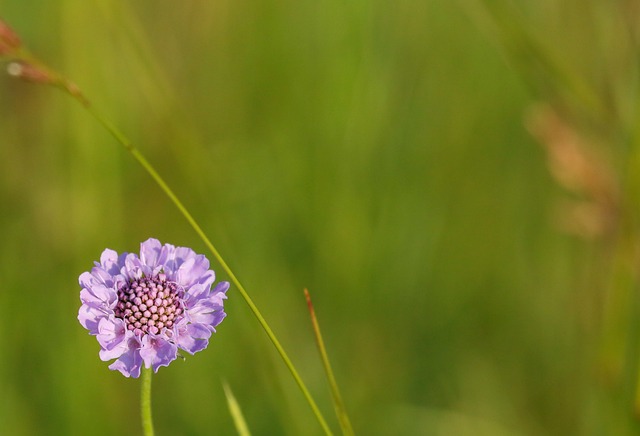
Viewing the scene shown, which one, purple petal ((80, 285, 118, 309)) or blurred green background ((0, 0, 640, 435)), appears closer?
purple petal ((80, 285, 118, 309))

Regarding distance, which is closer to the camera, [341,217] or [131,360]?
[131,360]

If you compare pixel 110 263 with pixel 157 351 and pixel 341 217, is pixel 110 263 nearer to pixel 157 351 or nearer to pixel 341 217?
pixel 157 351

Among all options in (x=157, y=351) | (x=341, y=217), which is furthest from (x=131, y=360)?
(x=341, y=217)

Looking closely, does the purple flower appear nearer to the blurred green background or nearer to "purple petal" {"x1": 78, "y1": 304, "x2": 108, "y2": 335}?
"purple petal" {"x1": 78, "y1": 304, "x2": 108, "y2": 335}

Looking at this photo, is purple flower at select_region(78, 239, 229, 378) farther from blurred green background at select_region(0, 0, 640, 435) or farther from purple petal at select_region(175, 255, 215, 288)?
blurred green background at select_region(0, 0, 640, 435)

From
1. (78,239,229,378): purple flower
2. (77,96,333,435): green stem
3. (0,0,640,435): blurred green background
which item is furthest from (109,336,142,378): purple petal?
(0,0,640,435): blurred green background

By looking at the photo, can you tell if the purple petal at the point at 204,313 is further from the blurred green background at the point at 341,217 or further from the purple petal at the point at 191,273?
the blurred green background at the point at 341,217

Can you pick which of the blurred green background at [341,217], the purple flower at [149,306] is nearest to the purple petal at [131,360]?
the purple flower at [149,306]

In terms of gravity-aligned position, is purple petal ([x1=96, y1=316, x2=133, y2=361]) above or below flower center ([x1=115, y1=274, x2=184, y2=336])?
below
